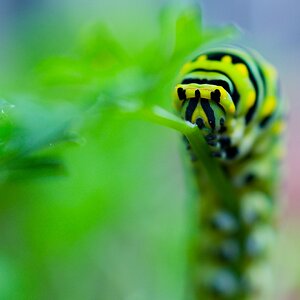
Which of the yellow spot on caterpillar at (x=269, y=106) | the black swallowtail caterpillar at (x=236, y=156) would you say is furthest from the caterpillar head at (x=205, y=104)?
the yellow spot on caterpillar at (x=269, y=106)

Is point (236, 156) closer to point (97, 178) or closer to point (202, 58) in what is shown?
point (202, 58)

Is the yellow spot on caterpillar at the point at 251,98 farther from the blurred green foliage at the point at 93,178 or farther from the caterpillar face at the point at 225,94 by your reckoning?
the blurred green foliage at the point at 93,178

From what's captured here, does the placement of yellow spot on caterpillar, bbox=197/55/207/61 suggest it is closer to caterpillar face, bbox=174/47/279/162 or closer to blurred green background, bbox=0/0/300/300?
caterpillar face, bbox=174/47/279/162

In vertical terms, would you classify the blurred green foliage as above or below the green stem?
above

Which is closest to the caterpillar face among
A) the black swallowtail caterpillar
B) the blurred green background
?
the black swallowtail caterpillar

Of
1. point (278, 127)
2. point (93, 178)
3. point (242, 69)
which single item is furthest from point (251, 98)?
point (93, 178)

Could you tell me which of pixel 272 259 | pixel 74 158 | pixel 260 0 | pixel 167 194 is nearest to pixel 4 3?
pixel 260 0

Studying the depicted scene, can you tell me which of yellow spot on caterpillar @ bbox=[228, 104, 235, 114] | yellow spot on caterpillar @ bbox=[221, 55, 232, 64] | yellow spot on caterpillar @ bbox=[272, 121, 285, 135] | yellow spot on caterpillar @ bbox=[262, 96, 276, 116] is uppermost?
yellow spot on caterpillar @ bbox=[272, 121, 285, 135]
